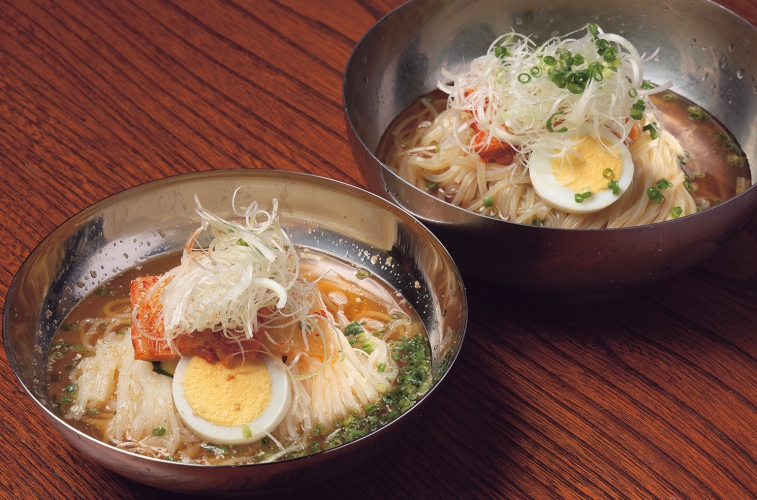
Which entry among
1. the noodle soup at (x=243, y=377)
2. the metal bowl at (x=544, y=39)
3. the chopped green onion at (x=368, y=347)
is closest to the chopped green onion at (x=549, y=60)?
the metal bowl at (x=544, y=39)

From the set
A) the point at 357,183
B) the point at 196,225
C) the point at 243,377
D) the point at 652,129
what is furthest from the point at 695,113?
the point at 243,377

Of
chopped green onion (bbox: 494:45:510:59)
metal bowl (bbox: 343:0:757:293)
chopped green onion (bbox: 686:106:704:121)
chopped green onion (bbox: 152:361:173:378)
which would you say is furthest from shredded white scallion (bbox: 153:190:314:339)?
chopped green onion (bbox: 686:106:704:121)

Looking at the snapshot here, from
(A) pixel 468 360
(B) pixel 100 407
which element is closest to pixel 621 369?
(A) pixel 468 360

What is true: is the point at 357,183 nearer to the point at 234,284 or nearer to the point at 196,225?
the point at 196,225

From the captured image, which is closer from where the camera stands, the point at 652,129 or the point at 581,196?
the point at 581,196

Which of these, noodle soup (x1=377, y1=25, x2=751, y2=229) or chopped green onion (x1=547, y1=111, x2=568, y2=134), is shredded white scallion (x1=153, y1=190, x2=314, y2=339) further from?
chopped green onion (x1=547, y1=111, x2=568, y2=134)

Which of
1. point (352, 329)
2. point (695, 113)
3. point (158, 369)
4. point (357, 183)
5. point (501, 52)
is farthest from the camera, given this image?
point (695, 113)

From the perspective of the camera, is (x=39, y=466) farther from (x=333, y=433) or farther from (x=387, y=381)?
(x=387, y=381)

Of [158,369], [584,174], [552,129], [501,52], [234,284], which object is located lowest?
[158,369]
